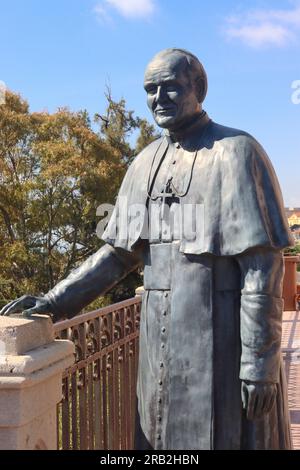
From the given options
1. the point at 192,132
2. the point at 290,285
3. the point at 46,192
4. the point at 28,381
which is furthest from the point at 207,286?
the point at 46,192

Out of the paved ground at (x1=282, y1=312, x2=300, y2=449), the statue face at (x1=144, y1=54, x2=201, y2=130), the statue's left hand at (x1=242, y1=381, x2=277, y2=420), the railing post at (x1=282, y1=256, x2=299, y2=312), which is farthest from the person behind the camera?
the railing post at (x1=282, y1=256, x2=299, y2=312)

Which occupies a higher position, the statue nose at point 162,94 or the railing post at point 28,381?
the statue nose at point 162,94

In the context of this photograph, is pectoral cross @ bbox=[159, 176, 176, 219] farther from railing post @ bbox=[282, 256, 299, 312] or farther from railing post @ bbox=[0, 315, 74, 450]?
railing post @ bbox=[282, 256, 299, 312]

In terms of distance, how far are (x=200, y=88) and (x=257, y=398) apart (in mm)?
1249

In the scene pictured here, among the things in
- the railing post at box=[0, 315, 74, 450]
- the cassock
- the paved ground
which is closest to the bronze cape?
the cassock

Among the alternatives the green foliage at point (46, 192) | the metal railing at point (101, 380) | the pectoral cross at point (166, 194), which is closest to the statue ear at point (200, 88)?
the pectoral cross at point (166, 194)

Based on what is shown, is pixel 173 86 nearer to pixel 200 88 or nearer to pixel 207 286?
pixel 200 88

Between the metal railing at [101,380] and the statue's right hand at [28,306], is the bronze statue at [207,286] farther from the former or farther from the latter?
the metal railing at [101,380]

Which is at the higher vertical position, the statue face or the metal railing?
the statue face

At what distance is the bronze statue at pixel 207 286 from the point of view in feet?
6.99

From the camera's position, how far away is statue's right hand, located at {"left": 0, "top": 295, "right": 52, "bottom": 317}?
2295mm

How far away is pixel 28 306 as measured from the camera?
→ 7.78 feet

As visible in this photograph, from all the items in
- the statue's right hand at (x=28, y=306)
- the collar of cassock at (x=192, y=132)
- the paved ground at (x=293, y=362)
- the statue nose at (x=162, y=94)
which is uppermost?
the statue nose at (x=162, y=94)
